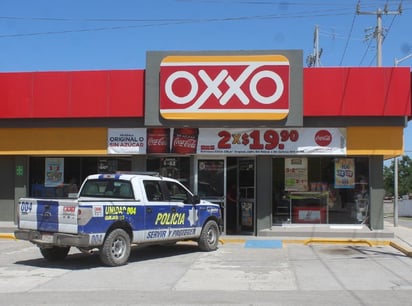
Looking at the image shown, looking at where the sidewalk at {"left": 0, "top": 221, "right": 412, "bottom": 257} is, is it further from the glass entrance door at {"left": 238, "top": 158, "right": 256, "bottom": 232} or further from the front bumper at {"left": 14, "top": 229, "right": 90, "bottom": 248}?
the front bumper at {"left": 14, "top": 229, "right": 90, "bottom": 248}

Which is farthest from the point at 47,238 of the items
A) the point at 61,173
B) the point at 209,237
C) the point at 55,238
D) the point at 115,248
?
the point at 61,173

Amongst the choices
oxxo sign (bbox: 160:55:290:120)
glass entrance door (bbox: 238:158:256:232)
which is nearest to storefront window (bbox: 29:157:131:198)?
oxxo sign (bbox: 160:55:290:120)

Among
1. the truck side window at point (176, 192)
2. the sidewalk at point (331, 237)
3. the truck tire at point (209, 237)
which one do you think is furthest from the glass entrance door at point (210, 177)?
the truck side window at point (176, 192)

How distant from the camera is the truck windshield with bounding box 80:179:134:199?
43.6 ft

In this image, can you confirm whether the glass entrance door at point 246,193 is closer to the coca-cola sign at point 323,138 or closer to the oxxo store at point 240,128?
the oxxo store at point 240,128

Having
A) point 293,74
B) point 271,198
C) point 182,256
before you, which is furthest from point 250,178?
point 182,256

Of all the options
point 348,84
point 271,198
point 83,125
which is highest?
point 348,84

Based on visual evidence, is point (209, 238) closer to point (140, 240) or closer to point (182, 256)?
point (182, 256)

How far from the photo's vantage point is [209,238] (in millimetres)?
15375

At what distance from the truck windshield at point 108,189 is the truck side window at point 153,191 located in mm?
461

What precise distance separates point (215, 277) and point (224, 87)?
26.4 feet

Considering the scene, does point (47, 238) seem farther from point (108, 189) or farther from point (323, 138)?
point (323, 138)

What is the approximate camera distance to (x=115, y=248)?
12.4m

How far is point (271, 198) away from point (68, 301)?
10.7 m
